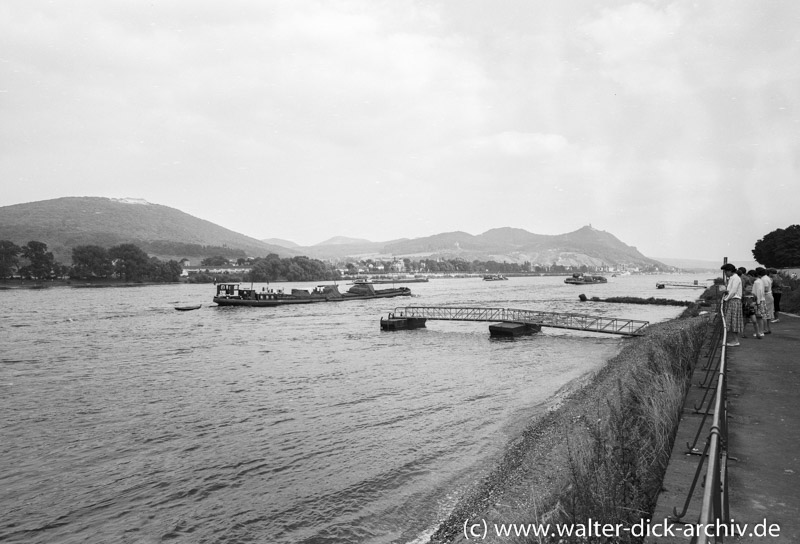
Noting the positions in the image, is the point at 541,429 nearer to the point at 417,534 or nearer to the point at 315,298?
the point at 417,534

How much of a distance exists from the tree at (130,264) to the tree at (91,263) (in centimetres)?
331

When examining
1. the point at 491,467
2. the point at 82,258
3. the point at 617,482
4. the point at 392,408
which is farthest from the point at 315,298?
the point at 82,258

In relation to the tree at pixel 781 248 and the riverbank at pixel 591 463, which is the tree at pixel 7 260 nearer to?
the riverbank at pixel 591 463

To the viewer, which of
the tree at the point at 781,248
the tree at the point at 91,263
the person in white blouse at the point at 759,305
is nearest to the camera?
the person in white blouse at the point at 759,305

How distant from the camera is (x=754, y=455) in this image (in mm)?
7438

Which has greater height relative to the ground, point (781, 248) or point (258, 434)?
point (781, 248)

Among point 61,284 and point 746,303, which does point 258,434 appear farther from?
point 61,284

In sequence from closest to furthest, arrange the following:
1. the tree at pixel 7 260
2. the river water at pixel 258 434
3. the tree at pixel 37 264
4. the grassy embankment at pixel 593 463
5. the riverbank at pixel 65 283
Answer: the grassy embankment at pixel 593 463 < the river water at pixel 258 434 < the riverbank at pixel 65 283 < the tree at pixel 7 260 < the tree at pixel 37 264

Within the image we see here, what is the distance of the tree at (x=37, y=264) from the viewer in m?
167

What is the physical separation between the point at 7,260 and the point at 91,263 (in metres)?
26.1

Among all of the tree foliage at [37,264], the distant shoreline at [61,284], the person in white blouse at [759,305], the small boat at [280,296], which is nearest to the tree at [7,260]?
the tree foliage at [37,264]

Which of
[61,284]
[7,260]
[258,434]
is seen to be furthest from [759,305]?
[7,260]

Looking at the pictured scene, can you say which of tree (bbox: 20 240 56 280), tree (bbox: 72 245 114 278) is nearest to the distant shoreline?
tree (bbox: 20 240 56 280)

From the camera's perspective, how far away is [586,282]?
623ft
